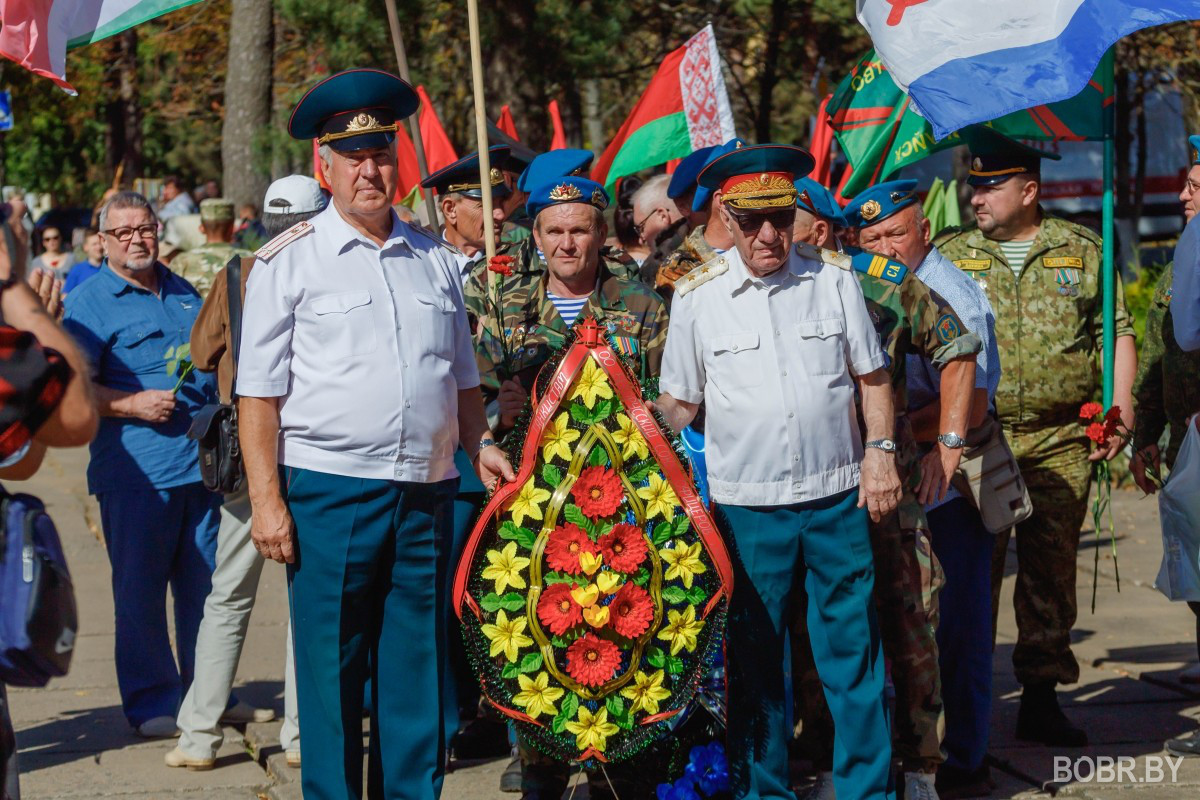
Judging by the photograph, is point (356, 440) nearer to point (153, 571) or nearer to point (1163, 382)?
point (153, 571)

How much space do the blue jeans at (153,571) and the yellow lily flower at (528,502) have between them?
215 centimetres

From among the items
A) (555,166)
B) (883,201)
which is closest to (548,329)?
(555,166)

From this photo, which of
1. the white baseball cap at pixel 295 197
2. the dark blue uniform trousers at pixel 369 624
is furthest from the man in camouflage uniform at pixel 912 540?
the white baseball cap at pixel 295 197

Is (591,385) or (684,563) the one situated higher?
(591,385)

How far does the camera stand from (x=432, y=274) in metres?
4.44

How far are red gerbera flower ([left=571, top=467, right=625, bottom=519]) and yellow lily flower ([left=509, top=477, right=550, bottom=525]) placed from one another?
101 mm

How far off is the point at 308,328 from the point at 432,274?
409mm

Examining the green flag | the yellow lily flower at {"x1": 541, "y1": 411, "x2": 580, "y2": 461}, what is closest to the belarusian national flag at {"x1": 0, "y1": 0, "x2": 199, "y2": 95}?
the yellow lily flower at {"x1": 541, "y1": 411, "x2": 580, "y2": 461}

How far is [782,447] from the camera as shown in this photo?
460 cm

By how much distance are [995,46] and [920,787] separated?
9.32 feet

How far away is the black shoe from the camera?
579 cm

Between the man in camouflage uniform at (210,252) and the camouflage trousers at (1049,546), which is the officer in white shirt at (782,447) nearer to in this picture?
the camouflage trousers at (1049,546)

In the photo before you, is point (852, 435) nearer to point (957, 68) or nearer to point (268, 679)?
point (957, 68)

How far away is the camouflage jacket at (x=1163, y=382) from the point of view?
6195mm
